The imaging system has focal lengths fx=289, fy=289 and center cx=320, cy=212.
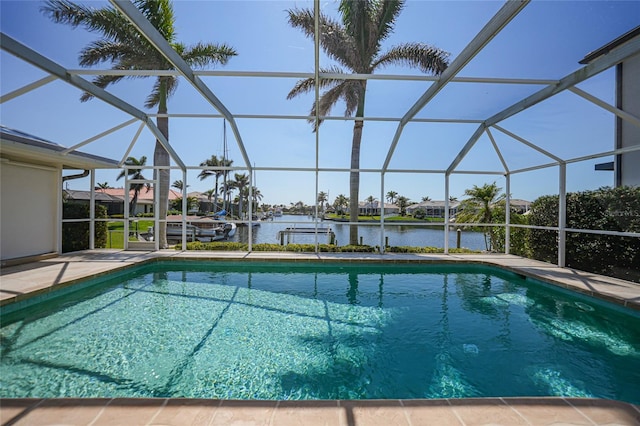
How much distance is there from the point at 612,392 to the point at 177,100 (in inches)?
297

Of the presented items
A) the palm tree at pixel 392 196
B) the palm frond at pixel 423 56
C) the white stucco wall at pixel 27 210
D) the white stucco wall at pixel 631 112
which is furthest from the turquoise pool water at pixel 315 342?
the palm tree at pixel 392 196

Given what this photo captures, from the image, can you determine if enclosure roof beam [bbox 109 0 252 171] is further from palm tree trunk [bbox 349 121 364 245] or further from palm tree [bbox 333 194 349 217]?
palm tree [bbox 333 194 349 217]

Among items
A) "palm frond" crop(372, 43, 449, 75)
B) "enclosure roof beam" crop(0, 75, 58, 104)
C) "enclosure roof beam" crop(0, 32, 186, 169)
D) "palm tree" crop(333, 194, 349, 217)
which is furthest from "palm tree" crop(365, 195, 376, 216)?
"enclosure roof beam" crop(0, 75, 58, 104)

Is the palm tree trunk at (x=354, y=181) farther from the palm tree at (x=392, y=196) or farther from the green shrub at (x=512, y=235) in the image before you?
the palm tree at (x=392, y=196)

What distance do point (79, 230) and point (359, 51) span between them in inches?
348

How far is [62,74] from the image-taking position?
440 centimetres

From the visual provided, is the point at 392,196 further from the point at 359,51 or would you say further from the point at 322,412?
the point at 322,412

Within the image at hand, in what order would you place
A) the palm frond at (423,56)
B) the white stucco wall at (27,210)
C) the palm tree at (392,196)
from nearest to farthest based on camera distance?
1. the white stucco wall at (27,210)
2. the palm frond at (423,56)
3. the palm tree at (392,196)

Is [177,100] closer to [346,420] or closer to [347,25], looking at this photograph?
[347,25]

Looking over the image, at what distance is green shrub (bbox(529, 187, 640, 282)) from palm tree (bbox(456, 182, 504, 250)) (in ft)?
10.8

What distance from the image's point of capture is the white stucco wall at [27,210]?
573 cm

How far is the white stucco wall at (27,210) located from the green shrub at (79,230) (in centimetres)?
49

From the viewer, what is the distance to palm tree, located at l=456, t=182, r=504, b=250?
405 inches

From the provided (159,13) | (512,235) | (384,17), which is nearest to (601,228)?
(512,235)
